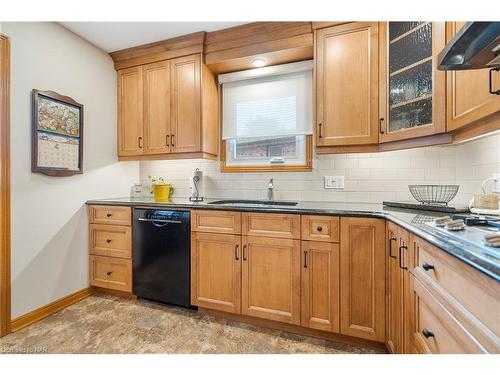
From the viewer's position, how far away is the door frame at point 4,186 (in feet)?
5.84

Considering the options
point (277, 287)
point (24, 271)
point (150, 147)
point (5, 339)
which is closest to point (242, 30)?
point (150, 147)

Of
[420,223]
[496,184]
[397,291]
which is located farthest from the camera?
[496,184]

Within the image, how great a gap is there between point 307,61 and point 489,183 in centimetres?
169

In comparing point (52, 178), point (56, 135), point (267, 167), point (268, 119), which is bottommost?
point (52, 178)

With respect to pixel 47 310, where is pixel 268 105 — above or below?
above

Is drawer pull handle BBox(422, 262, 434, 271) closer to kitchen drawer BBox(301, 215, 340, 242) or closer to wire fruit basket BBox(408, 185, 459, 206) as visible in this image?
kitchen drawer BBox(301, 215, 340, 242)

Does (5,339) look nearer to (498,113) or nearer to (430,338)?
(430,338)

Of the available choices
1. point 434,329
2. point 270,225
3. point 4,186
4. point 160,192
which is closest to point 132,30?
point 160,192

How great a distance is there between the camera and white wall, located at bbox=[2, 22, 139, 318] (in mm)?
1892

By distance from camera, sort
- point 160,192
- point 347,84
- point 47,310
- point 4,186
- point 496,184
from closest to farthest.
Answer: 1. point 496,184
2. point 4,186
3. point 347,84
4. point 47,310
5. point 160,192

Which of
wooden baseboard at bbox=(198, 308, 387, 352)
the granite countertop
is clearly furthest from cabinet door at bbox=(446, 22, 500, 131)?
wooden baseboard at bbox=(198, 308, 387, 352)

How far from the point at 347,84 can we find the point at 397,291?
4.87 feet

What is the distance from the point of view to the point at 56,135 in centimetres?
215

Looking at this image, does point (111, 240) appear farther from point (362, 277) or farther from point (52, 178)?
point (362, 277)
